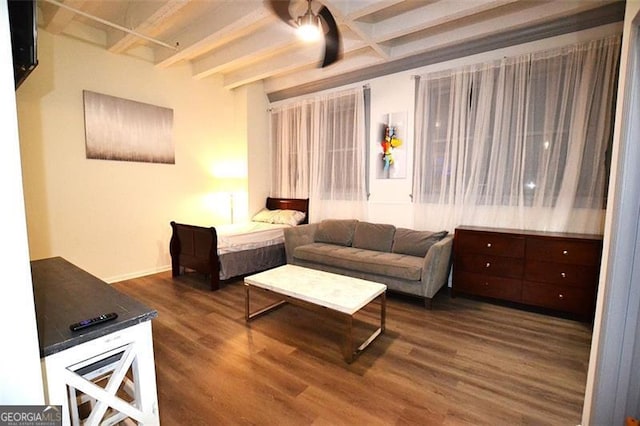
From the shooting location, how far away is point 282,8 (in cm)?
213

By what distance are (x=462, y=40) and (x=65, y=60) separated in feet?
14.6

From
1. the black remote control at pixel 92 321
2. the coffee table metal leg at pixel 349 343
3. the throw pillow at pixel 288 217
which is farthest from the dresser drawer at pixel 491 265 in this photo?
the black remote control at pixel 92 321

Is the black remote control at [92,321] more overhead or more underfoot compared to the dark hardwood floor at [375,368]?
more overhead

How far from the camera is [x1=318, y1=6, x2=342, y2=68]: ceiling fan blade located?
222 cm

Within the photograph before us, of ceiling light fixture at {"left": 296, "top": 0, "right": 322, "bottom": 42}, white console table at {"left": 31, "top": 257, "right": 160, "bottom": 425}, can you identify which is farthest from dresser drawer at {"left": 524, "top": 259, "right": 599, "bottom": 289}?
white console table at {"left": 31, "top": 257, "right": 160, "bottom": 425}

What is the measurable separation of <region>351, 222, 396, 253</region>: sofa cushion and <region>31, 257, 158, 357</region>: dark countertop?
2864 millimetres

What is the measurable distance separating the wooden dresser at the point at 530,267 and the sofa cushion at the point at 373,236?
0.79 metres

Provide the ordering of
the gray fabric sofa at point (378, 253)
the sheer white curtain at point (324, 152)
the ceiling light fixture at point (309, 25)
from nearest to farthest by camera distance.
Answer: the ceiling light fixture at point (309, 25), the gray fabric sofa at point (378, 253), the sheer white curtain at point (324, 152)

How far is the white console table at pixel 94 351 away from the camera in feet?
3.01

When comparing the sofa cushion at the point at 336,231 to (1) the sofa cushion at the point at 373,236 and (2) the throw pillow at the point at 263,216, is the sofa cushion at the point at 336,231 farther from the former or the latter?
(2) the throw pillow at the point at 263,216

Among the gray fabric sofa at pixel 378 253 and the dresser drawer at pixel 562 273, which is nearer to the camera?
the dresser drawer at pixel 562 273

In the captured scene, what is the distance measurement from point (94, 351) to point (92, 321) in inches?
4.0

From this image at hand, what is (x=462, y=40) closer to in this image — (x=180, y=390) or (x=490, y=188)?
(x=490, y=188)

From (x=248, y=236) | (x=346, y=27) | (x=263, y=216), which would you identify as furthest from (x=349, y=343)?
(x=263, y=216)
